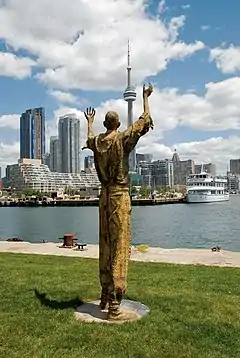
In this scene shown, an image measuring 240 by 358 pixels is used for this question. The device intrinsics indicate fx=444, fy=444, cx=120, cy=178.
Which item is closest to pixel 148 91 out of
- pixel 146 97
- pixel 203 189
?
pixel 146 97

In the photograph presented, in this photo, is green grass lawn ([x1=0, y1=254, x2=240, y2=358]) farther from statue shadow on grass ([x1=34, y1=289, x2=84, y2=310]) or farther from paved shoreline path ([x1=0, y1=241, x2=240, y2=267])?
paved shoreline path ([x1=0, y1=241, x2=240, y2=267])

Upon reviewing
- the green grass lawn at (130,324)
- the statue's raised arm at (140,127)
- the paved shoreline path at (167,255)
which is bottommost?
the paved shoreline path at (167,255)

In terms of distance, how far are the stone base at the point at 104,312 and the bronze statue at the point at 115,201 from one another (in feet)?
0.38

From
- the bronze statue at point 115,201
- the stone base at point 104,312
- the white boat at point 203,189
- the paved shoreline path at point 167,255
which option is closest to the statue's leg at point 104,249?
the bronze statue at point 115,201

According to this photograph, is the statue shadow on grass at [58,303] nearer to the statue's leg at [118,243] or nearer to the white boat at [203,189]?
the statue's leg at [118,243]

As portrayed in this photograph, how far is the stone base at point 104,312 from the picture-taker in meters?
6.34

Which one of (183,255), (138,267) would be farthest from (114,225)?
(183,255)

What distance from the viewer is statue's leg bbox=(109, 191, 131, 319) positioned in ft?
21.3

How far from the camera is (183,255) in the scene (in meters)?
15.1

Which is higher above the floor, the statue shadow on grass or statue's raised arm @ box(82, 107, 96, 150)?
statue's raised arm @ box(82, 107, 96, 150)

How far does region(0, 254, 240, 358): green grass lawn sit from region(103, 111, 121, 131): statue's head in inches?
114

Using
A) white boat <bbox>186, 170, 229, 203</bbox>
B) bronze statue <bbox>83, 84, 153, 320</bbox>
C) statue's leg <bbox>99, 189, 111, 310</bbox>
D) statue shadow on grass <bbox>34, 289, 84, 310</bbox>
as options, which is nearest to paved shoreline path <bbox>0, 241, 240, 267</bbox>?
statue shadow on grass <bbox>34, 289, 84, 310</bbox>

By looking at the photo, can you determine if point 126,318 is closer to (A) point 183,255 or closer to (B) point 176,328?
(B) point 176,328

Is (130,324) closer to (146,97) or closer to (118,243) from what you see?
(118,243)
